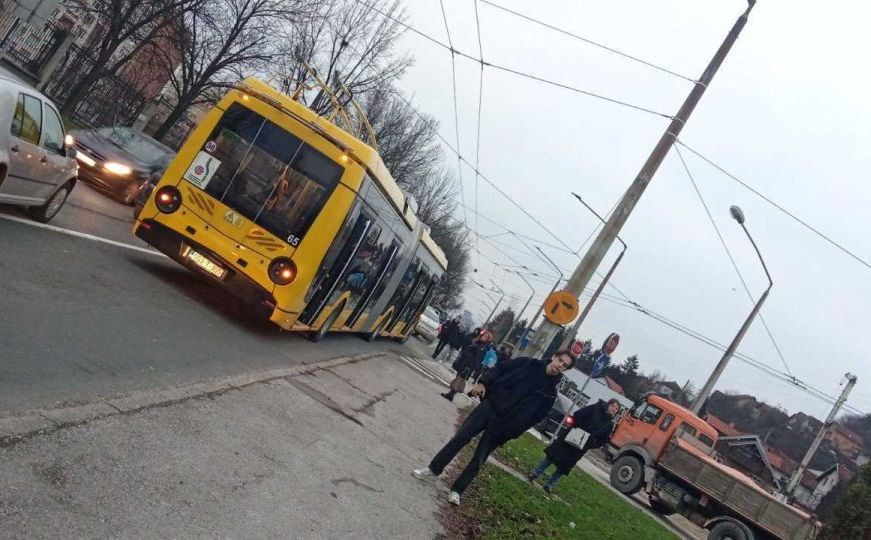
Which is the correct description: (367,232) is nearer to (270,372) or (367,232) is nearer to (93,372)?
(270,372)

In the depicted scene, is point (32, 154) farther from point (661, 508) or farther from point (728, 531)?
point (661, 508)

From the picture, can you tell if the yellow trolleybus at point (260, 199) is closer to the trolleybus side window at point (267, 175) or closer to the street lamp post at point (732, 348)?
the trolleybus side window at point (267, 175)

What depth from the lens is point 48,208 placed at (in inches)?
409

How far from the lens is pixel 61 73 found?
2559 cm

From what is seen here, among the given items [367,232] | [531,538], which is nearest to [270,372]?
[531,538]

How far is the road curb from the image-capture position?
13.7ft

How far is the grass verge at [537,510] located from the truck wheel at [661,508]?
331 centimetres

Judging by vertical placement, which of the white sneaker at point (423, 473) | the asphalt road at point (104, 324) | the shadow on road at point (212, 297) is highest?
the white sneaker at point (423, 473)

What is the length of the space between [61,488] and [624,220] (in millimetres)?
9291

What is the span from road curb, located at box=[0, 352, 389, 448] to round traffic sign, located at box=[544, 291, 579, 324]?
4407mm

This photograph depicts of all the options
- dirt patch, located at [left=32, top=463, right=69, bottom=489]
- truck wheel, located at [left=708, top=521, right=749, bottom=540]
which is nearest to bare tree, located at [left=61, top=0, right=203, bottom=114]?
truck wheel, located at [left=708, top=521, right=749, bottom=540]

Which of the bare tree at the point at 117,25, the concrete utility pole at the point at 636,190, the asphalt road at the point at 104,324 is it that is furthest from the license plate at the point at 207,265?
the bare tree at the point at 117,25

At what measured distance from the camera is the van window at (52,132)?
9818mm

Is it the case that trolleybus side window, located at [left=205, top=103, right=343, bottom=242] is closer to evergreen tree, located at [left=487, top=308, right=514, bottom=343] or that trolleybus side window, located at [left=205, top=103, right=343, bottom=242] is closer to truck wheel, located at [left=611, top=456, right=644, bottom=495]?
truck wheel, located at [left=611, top=456, right=644, bottom=495]
